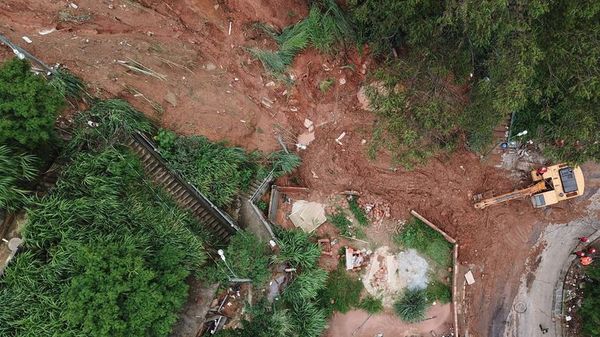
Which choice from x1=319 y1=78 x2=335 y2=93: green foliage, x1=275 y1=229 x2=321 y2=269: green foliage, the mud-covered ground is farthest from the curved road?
x1=319 y1=78 x2=335 y2=93: green foliage

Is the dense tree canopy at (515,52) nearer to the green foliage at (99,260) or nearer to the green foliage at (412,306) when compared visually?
the green foliage at (412,306)

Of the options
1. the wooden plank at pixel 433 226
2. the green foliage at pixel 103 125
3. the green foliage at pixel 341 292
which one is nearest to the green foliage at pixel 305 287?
the green foliage at pixel 341 292

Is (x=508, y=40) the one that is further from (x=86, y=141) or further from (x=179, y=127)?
(x=86, y=141)

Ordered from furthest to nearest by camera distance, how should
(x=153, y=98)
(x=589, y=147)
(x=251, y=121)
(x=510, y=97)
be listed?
(x=251, y=121) → (x=153, y=98) → (x=589, y=147) → (x=510, y=97)

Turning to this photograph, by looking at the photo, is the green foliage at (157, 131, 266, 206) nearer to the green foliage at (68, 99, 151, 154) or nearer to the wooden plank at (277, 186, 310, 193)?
the green foliage at (68, 99, 151, 154)

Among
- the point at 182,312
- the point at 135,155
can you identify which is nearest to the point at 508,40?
the point at 135,155

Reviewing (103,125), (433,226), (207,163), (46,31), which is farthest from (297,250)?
(46,31)
